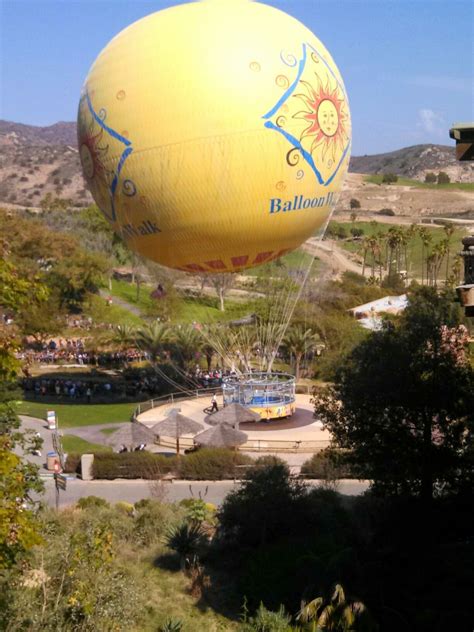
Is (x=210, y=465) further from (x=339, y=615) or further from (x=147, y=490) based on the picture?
(x=339, y=615)

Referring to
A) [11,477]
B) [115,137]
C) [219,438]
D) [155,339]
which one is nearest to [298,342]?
[155,339]

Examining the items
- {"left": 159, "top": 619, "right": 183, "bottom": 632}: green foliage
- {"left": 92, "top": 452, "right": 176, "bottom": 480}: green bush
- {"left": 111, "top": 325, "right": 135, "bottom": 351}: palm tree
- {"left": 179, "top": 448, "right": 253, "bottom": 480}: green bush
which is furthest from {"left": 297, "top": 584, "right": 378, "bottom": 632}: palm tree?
{"left": 111, "top": 325, "right": 135, "bottom": 351}: palm tree

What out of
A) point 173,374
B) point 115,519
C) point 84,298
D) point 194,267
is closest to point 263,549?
point 115,519

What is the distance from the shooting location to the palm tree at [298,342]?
133 ft

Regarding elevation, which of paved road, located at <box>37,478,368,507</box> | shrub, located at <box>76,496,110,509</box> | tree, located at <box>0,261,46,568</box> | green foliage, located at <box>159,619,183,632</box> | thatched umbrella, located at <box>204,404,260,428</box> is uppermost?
tree, located at <box>0,261,46,568</box>

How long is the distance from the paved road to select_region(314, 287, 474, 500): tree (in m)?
4.93

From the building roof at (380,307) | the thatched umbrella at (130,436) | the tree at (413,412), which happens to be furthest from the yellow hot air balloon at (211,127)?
the building roof at (380,307)

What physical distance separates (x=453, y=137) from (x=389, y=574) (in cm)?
778

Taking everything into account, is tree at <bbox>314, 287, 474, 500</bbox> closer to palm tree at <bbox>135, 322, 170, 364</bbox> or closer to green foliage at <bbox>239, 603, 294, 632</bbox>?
green foliage at <bbox>239, 603, 294, 632</bbox>

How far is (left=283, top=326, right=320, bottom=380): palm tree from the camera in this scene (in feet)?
133

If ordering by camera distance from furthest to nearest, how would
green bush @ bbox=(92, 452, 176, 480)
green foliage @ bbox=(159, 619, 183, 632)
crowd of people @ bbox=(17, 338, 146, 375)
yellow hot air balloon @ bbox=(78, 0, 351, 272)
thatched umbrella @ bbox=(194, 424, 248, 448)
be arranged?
crowd of people @ bbox=(17, 338, 146, 375), thatched umbrella @ bbox=(194, 424, 248, 448), green bush @ bbox=(92, 452, 176, 480), yellow hot air balloon @ bbox=(78, 0, 351, 272), green foliage @ bbox=(159, 619, 183, 632)

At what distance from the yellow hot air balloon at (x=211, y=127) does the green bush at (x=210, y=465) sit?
7678 mm

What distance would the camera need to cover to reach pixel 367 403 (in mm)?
16516

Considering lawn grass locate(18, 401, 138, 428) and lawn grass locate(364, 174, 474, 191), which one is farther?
lawn grass locate(364, 174, 474, 191)
